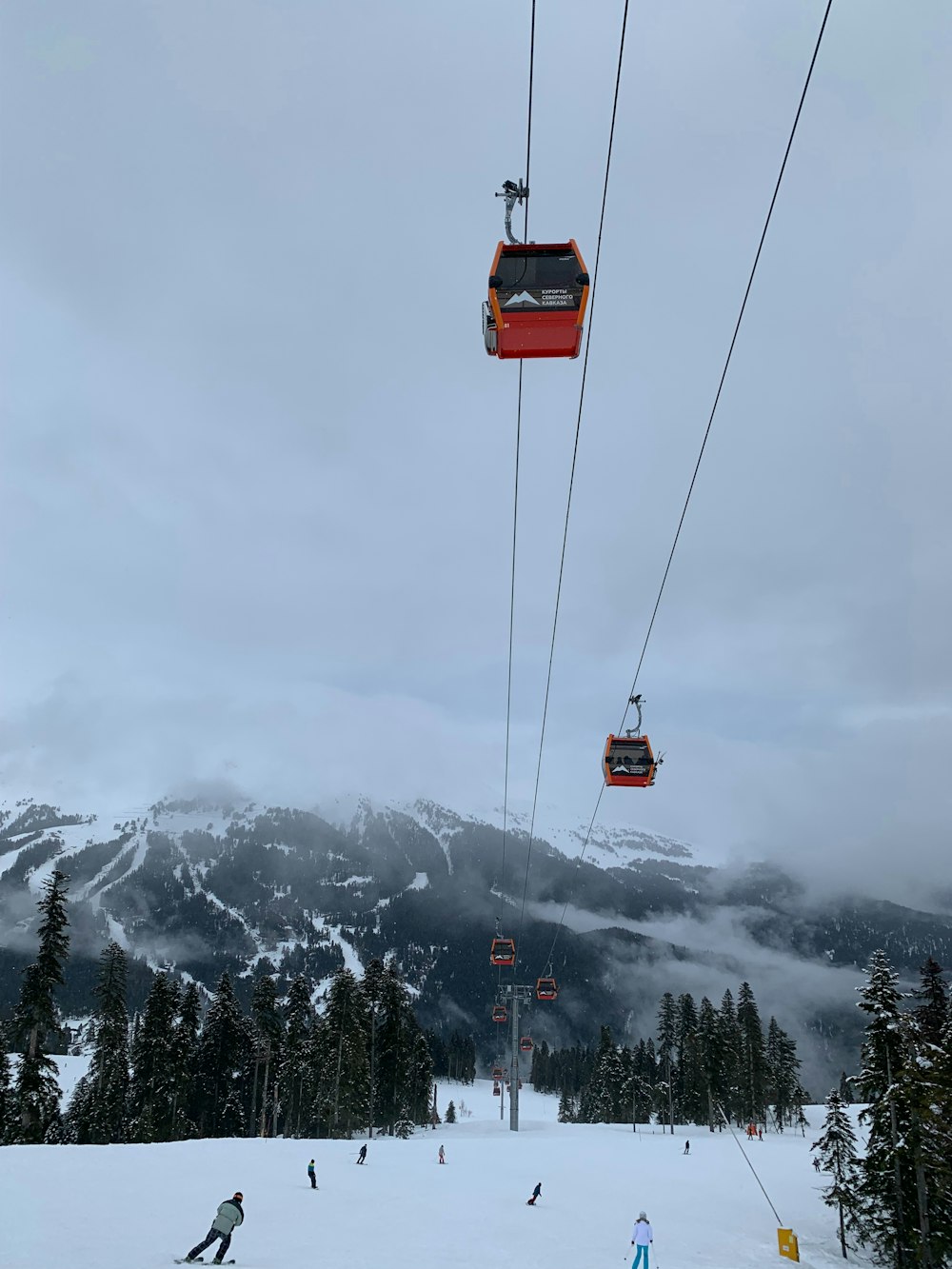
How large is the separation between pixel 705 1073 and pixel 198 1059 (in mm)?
54086

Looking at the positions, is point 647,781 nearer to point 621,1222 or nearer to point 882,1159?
point 621,1222

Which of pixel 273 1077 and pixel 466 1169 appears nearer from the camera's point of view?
pixel 466 1169

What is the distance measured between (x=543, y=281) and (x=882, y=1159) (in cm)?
3833

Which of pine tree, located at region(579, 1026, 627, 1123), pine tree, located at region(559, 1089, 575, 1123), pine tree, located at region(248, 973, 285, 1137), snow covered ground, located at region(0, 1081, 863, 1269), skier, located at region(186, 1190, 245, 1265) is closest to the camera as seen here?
skier, located at region(186, 1190, 245, 1265)

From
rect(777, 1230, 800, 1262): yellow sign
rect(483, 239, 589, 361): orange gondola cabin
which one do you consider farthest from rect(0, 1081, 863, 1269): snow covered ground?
rect(483, 239, 589, 361): orange gondola cabin

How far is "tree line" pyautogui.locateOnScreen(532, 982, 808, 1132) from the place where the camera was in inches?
3526

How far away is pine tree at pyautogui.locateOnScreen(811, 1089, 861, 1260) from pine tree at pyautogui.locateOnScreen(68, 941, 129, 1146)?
164ft

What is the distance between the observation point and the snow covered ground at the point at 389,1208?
2133 cm

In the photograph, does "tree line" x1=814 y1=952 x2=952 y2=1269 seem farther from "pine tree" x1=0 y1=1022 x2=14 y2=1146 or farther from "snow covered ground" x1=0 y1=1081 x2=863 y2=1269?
"pine tree" x1=0 y1=1022 x2=14 y2=1146

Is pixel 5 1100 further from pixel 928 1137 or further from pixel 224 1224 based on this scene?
pixel 928 1137

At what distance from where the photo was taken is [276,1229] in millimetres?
24594

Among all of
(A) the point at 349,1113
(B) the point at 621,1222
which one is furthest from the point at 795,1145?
(B) the point at 621,1222

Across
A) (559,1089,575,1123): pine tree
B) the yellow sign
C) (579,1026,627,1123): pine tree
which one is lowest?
(559,1089,575,1123): pine tree

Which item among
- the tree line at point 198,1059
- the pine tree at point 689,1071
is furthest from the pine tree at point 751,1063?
the tree line at point 198,1059
